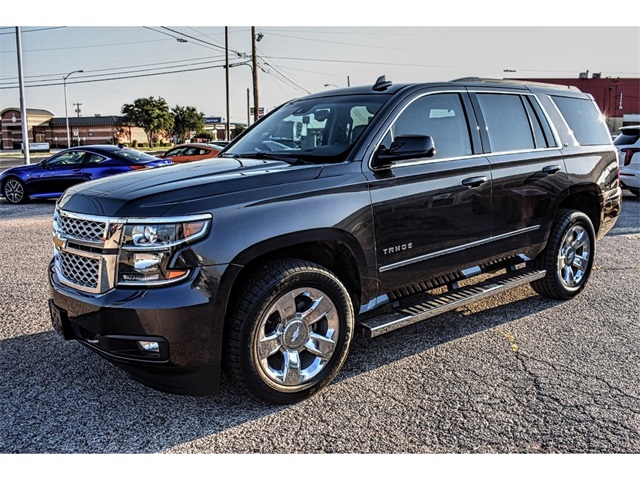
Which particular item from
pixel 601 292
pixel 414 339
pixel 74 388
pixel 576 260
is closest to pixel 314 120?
pixel 414 339

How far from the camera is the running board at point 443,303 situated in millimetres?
3871

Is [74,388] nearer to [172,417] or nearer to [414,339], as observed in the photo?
[172,417]

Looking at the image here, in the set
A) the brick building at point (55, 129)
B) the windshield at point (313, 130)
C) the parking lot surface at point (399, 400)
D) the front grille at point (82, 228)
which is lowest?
the parking lot surface at point (399, 400)

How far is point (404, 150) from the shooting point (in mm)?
3842

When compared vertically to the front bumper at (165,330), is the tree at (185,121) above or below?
above

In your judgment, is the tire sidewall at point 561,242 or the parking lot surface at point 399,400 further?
the tire sidewall at point 561,242

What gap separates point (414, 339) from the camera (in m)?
4.60

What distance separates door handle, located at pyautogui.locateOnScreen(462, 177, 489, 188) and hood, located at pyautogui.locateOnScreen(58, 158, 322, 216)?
4.31ft

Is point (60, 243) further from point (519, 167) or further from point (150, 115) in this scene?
point (150, 115)

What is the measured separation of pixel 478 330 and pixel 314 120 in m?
2.19

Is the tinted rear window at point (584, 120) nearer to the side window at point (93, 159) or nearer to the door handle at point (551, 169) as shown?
the door handle at point (551, 169)

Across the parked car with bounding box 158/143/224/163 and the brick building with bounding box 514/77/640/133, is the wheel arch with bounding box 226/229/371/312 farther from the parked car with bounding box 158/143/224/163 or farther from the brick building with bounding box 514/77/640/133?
the brick building with bounding box 514/77/640/133

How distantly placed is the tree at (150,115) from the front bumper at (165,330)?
88652 mm

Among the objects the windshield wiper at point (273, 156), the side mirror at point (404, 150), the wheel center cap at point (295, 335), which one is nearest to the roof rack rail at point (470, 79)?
the side mirror at point (404, 150)
